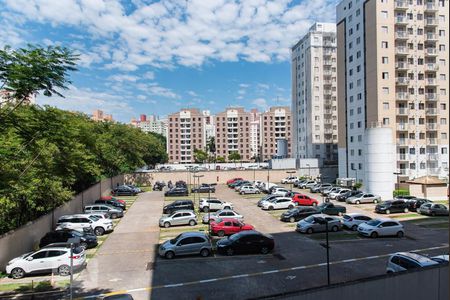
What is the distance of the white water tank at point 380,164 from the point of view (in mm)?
46219

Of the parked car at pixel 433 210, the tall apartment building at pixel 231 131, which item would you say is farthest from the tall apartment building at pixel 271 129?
the parked car at pixel 433 210

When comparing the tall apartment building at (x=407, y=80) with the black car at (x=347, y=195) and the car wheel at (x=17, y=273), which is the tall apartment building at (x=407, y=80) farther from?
the car wheel at (x=17, y=273)

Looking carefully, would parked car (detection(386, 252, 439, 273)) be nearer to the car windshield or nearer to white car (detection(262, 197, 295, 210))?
the car windshield

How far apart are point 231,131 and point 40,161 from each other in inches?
5545

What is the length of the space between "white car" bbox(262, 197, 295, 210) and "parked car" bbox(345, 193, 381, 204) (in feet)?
28.3

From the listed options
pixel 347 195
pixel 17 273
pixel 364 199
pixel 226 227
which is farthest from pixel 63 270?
pixel 364 199

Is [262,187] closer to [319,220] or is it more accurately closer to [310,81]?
[319,220]

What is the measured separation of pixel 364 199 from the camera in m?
43.1

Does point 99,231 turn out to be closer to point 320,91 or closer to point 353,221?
point 353,221

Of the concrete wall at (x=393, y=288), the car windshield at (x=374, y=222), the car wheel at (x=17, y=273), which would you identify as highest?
the concrete wall at (x=393, y=288)

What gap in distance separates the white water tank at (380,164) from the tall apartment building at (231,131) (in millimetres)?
113735

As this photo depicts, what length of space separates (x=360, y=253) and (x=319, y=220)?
18.8 feet

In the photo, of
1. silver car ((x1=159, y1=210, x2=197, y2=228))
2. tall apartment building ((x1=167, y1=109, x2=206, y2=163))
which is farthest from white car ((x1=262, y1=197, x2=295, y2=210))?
tall apartment building ((x1=167, y1=109, x2=206, y2=163))

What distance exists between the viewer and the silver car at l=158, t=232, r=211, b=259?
69.2ft
